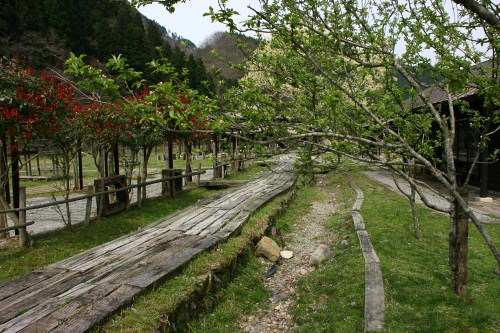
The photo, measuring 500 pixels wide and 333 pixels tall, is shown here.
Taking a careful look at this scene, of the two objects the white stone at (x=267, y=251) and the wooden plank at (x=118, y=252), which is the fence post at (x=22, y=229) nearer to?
the wooden plank at (x=118, y=252)

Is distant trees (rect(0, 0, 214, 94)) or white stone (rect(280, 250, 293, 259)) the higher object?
distant trees (rect(0, 0, 214, 94))

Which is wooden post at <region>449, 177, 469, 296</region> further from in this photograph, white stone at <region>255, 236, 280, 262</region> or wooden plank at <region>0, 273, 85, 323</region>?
wooden plank at <region>0, 273, 85, 323</region>

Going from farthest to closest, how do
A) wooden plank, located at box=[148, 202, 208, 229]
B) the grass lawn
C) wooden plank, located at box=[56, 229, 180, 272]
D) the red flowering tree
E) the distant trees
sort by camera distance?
the distant trees → wooden plank, located at box=[148, 202, 208, 229] → the red flowering tree → wooden plank, located at box=[56, 229, 180, 272] → the grass lawn

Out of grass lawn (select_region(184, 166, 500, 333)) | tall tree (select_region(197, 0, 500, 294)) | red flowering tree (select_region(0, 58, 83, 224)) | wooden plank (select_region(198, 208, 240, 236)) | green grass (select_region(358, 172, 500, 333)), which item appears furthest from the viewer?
wooden plank (select_region(198, 208, 240, 236))

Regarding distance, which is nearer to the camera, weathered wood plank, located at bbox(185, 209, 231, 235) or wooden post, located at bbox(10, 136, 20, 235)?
weathered wood plank, located at bbox(185, 209, 231, 235)

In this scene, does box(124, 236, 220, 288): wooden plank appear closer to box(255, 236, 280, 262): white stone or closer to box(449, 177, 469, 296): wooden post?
box(255, 236, 280, 262): white stone

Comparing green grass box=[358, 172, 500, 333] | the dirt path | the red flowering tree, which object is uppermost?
the red flowering tree

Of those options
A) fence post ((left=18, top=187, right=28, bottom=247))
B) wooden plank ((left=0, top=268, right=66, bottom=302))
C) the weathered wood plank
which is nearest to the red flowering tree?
fence post ((left=18, top=187, right=28, bottom=247))

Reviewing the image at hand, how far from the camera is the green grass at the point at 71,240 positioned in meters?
6.08

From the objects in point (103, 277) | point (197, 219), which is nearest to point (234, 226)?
point (197, 219)

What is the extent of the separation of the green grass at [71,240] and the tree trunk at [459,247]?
6.07 metres

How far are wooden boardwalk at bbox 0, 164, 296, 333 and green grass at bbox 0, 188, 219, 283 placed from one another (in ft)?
3.94

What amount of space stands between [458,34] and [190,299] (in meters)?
4.15

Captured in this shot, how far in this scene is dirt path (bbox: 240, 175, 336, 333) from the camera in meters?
5.14
